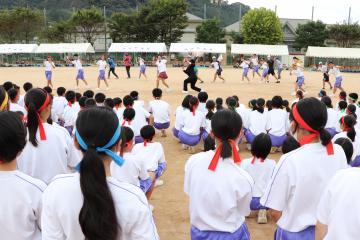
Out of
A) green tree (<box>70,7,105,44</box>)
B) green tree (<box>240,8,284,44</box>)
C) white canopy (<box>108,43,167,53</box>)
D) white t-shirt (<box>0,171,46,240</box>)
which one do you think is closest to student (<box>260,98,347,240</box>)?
white t-shirt (<box>0,171,46,240</box>)

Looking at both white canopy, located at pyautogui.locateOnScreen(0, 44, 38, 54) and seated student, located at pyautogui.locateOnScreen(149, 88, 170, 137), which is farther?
white canopy, located at pyautogui.locateOnScreen(0, 44, 38, 54)

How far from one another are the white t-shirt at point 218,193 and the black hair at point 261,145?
1745 mm

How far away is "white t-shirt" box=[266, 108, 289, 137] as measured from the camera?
283 inches

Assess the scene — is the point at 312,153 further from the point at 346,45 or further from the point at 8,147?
the point at 346,45

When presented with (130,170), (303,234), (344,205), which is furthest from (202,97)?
A: (344,205)

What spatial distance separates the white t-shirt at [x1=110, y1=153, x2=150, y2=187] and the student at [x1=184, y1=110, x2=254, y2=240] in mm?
1379

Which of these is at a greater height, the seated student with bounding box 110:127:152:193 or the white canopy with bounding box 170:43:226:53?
the white canopy with bounding box 170:43:226:53

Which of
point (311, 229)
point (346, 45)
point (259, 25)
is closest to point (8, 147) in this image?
point (311, 229)

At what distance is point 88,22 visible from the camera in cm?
4472

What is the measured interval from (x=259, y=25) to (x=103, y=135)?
A: 44.3 metres

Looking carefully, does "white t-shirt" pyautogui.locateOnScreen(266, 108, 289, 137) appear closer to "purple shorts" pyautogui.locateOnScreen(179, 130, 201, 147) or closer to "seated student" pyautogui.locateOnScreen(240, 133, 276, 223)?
"purple shorts" pyautogui.locateOnScreen(179, 130, 201, 147)

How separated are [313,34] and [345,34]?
3559 millimetres

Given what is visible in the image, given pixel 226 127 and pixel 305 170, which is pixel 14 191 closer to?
pixel 226 127

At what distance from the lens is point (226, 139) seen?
2.71 meters
